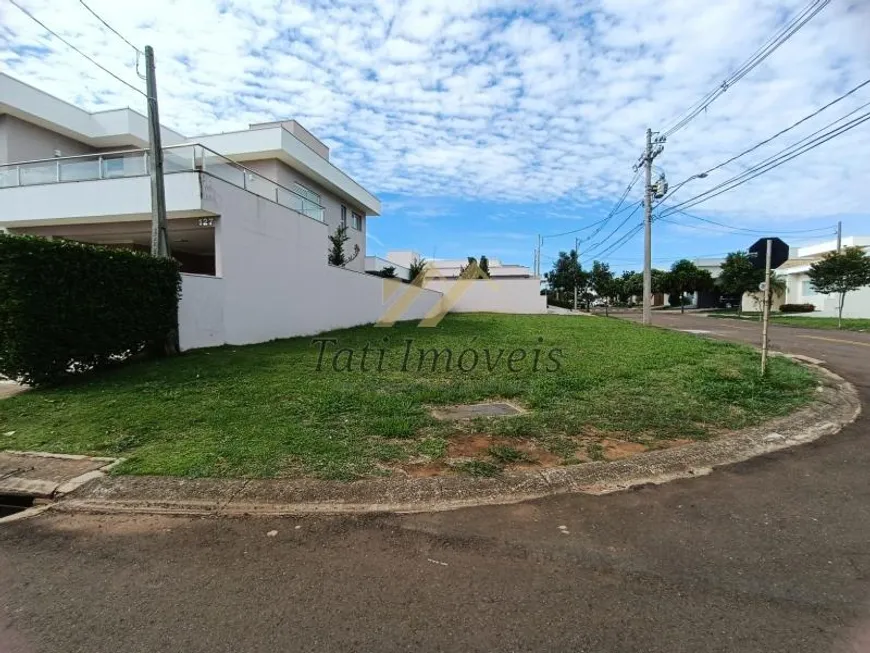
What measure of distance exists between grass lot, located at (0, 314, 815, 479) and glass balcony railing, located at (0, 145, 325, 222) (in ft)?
14.3

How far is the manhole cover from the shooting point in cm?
583

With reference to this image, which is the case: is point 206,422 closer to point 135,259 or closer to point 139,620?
point 139,620

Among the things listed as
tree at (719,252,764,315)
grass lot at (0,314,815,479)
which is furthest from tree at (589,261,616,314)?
grass lot at (0,314,815,479)

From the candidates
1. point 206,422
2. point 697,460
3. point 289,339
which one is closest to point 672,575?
point 697,460

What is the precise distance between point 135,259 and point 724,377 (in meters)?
10.6

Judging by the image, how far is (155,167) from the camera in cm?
926

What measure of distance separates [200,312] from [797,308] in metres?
43.2

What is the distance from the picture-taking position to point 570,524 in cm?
326

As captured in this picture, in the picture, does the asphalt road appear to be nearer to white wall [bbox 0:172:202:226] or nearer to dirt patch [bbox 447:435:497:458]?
dirt patch [bbox 447:435:497:458]

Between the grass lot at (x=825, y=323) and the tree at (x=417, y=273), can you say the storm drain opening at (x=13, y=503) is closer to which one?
the tree at (x=417, y=273)

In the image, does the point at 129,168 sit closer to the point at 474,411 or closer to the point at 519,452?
the point at 474,411

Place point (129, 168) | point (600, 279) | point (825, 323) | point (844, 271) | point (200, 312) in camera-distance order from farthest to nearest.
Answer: point (600, 279), point (825, 323), point (844, 271), point (129, 168), point (200, 312)

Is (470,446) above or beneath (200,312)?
beneath

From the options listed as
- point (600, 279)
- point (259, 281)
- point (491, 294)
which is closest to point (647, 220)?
point (491, 294)
